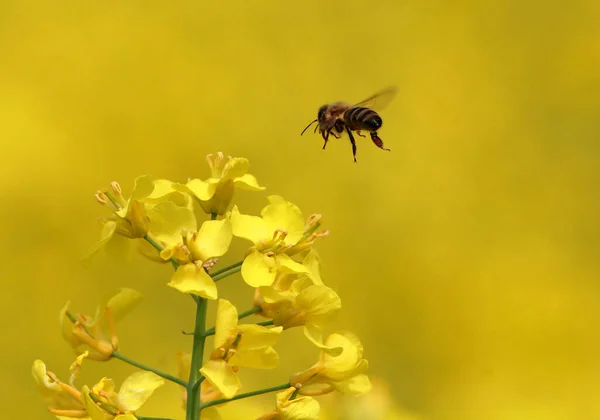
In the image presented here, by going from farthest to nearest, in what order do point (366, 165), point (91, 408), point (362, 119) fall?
point (366, 165) < point (362, 119) < point (91, 408)

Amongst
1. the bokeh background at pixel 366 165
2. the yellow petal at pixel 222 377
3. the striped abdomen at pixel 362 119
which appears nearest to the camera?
the yellow petal at pixel 222 377

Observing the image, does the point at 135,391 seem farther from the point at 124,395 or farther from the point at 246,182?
the point at 246,182

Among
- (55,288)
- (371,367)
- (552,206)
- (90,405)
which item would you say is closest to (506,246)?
(552,206)

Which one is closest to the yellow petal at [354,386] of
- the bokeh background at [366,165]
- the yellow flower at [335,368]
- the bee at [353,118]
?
the yellow flower at [335,368]

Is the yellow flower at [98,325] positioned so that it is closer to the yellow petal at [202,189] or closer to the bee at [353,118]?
the yellow petal at [202,189]

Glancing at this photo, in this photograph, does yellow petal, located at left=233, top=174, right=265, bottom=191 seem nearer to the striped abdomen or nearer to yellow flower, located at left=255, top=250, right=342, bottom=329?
yellow flower, located at left=255, top=250, right=342, bottom=329

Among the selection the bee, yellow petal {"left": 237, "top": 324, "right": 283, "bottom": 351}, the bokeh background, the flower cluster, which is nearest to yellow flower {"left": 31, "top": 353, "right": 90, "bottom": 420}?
the flower cluster

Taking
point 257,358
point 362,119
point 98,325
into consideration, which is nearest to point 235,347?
point 257,358
